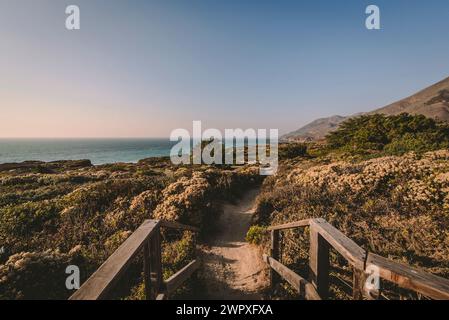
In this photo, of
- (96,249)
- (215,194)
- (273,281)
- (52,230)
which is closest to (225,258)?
(273,281)

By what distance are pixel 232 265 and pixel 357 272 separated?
403 centimetres

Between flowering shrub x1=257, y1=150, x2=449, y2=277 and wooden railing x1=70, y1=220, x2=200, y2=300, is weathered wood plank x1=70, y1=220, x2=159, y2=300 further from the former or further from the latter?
flowering shrub x1=257, y1=150, x2=449, y2=277

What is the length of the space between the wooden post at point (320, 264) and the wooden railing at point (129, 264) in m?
1.73

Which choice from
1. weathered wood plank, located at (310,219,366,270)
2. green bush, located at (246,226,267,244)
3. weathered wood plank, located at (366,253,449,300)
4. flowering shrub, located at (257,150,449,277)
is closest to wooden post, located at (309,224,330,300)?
weathered wood plank, located at (310,219,366,270)

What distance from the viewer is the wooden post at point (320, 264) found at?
248 cm

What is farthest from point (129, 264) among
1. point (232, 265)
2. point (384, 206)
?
point (384, 206)

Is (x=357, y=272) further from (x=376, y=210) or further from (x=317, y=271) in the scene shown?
(x=376, y=210)

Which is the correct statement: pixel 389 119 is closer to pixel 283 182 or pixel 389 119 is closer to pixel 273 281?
pixel 283 182

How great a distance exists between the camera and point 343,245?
80.7 inches

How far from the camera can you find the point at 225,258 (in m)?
5.95

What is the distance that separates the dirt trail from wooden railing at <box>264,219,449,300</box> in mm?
1611

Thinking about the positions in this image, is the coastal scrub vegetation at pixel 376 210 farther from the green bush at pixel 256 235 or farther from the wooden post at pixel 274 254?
the green bush at pixel 256 235

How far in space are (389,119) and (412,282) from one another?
24760mm
